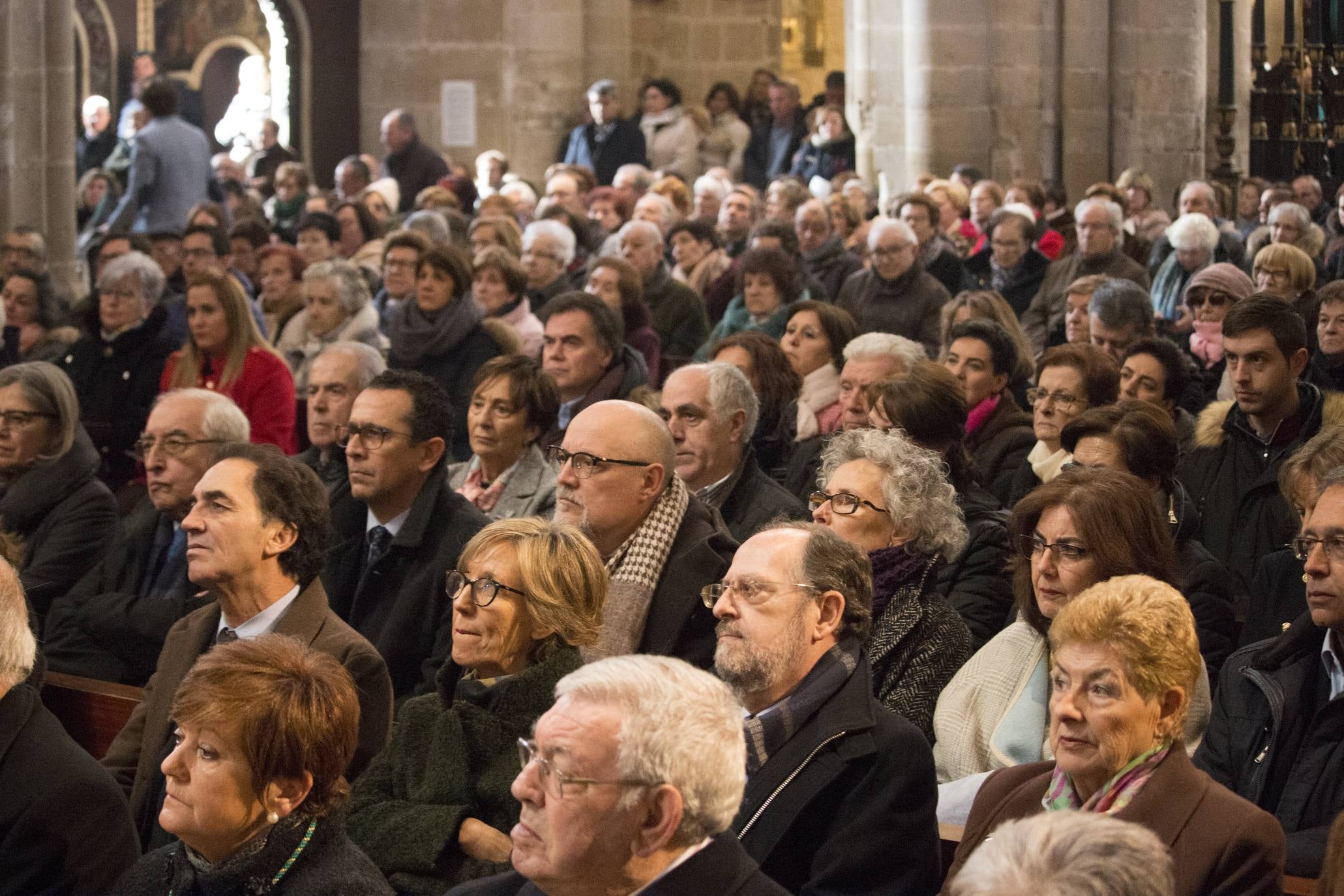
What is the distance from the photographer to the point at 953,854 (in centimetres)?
408

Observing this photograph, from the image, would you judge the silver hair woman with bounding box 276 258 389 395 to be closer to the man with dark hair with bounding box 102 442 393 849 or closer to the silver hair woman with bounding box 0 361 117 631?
the silver hair woman with bounding box 0 361 117 631

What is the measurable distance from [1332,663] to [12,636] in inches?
107

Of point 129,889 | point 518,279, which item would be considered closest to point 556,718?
point 129,889

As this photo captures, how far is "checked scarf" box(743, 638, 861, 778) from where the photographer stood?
400 centimetres

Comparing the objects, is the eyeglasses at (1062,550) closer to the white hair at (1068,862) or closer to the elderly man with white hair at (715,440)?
the elderly man with white hair at (715,440)

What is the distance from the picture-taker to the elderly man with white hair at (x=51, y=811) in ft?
13.3

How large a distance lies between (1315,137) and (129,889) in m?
17.9

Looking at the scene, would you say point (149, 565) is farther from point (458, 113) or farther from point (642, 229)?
point (458, 113)

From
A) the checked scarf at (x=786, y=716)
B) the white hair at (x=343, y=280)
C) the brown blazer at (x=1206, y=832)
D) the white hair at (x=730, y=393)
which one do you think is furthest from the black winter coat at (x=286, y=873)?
the white hair at (x=343, y=280)

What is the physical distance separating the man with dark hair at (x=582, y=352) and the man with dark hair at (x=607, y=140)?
1185 centimetres

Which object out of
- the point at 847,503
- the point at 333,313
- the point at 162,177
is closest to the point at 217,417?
the point at 847,503

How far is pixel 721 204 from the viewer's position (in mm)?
14875

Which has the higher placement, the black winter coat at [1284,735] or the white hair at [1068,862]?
the white hair at [1068,862]

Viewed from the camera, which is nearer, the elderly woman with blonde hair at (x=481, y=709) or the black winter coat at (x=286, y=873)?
the black winter coat at (x=286, y=873)
